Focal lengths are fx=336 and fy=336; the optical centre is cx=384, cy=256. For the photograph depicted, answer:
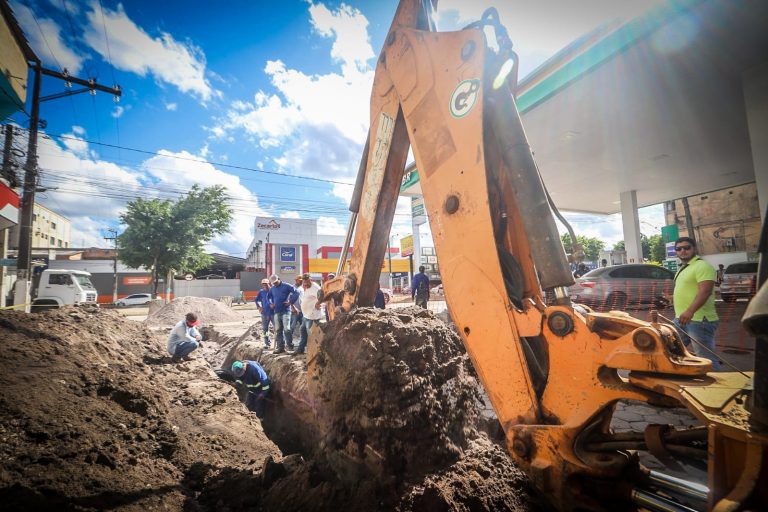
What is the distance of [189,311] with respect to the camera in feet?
54.4

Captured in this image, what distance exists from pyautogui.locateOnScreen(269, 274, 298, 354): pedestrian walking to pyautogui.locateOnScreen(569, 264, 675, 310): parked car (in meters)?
7.27

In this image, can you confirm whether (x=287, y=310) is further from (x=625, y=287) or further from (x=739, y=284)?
(x=739, y=284)

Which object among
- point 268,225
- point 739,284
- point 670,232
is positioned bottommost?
point 739,284

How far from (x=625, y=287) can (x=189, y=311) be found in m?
17.9

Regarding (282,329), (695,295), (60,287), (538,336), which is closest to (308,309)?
(282,329)

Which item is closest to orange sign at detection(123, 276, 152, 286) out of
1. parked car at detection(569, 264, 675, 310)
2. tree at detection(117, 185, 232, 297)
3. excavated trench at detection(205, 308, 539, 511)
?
tree at detection(117, 185, 232, 297)

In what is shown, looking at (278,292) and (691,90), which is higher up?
(691,90)

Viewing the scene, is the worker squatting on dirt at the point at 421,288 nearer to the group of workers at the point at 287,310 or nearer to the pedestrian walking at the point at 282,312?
the group of workers at the point at 287,310

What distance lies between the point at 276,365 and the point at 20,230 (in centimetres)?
1303

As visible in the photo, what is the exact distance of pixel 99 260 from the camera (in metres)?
42.2

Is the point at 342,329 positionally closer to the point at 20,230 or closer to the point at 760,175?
the point at 760,175

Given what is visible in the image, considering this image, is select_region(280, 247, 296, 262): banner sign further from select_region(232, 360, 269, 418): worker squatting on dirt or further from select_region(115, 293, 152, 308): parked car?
select_region(232, 360, 269, 418): worker squatting on dirt

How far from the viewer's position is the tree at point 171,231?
21938 mm

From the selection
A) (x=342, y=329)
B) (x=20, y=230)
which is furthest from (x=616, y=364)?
(x=20, y=230)
